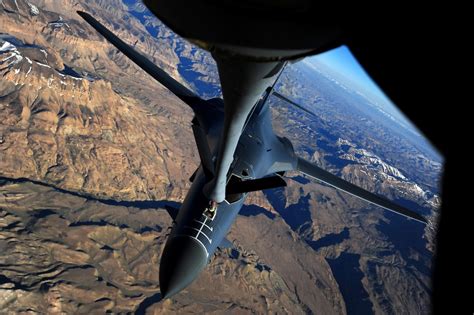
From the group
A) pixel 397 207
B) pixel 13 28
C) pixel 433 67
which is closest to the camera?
pixel 433 67

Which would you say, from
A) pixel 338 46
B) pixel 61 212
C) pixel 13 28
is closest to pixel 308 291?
pixel 61 212

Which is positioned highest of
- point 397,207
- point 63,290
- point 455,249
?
point 455,249

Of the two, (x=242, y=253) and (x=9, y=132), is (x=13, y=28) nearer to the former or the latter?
(x=9, y=132)

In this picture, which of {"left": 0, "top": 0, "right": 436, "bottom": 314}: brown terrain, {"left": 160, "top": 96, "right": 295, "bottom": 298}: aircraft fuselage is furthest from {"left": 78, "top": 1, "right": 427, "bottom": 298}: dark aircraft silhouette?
{"left": 0, "top": 0, "right": 436, "bottom": 314}: brown terrain

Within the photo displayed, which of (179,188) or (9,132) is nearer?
(9,132)

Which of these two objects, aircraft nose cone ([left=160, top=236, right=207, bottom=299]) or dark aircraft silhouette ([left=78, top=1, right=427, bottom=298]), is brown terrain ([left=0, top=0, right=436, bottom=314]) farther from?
dark aircraft silhouette ([left=78, top=1, right=427, bottom=298])

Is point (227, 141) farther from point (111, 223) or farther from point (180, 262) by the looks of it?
point (111, 223)
